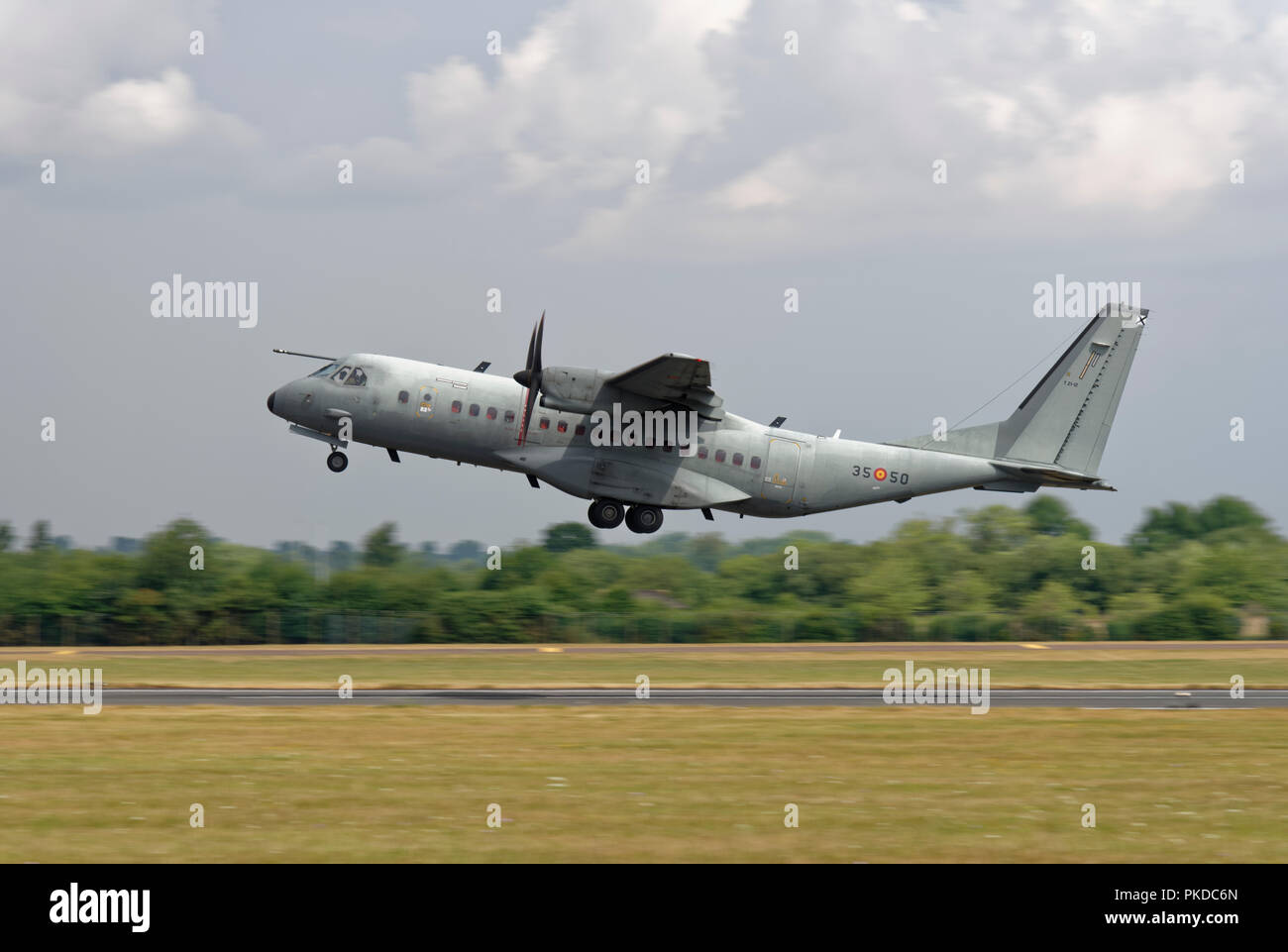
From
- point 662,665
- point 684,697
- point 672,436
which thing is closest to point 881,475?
point 672,436

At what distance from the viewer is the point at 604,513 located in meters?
40.3

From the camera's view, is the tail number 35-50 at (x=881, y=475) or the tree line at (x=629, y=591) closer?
the tail number 35-50 at (x=881, y=475)

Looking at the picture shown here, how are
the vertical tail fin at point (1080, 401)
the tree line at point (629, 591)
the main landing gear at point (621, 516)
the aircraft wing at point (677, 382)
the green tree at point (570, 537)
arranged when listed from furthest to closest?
the green tree at point (570, 537) < the tree line at point (629, 591) < the vertical tail fin at point (1080, 401) < the main landing gear at point (621, 516) < the aircraft wing at point (677, 382)

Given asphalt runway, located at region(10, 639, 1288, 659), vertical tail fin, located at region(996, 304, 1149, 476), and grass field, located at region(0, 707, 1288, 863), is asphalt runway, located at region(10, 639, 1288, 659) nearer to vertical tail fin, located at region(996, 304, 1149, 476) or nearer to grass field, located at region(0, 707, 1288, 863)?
vertical tail fin, located at region(996, 304, 1149, 476)

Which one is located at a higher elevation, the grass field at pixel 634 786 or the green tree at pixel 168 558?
the green tree at pixel 168 558

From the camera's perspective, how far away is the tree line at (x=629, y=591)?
62.3 metres

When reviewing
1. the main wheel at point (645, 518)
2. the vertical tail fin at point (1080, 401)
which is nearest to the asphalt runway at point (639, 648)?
the main wheel at point (645, 518)

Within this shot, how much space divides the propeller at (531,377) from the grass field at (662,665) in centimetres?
752

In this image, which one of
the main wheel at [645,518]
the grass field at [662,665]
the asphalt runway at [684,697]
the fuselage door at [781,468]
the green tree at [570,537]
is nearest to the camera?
the asphalt runway at [684,697]

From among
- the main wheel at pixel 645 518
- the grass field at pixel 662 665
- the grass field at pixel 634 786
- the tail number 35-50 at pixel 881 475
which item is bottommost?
the grass field at pixel 634 786

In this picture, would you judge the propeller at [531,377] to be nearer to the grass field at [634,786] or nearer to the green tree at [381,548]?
the grass field at [634,786]

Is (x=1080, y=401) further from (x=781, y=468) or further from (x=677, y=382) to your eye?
(x=677, y=382)
